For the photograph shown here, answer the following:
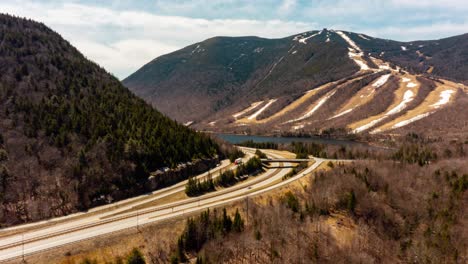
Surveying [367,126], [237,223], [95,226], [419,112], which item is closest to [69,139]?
[95,226]

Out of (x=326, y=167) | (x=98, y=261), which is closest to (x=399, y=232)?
(x=326, y=167)

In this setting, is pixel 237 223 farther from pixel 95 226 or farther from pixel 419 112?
pixel 419 112

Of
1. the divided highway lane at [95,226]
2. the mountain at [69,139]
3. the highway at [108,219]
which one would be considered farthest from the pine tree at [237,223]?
the mountain at [69,139]

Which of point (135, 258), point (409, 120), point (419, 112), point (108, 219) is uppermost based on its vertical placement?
point (419, 112)

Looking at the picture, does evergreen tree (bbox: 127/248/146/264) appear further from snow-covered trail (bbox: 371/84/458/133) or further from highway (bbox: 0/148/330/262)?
snow-covered trail (bbox: 371/84/458/133)

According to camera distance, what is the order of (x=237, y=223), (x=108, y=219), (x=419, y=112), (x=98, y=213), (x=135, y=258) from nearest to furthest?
(x=135, y=258) < (x=108, y=219) < (x=237, y=223) < (x=98, y=213) < (x=419, y=112)

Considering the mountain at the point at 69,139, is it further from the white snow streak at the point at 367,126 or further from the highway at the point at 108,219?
the white snow streak at the point at 367,126

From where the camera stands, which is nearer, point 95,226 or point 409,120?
point 95,226

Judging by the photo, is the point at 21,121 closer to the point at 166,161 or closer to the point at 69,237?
the point at 166,161
